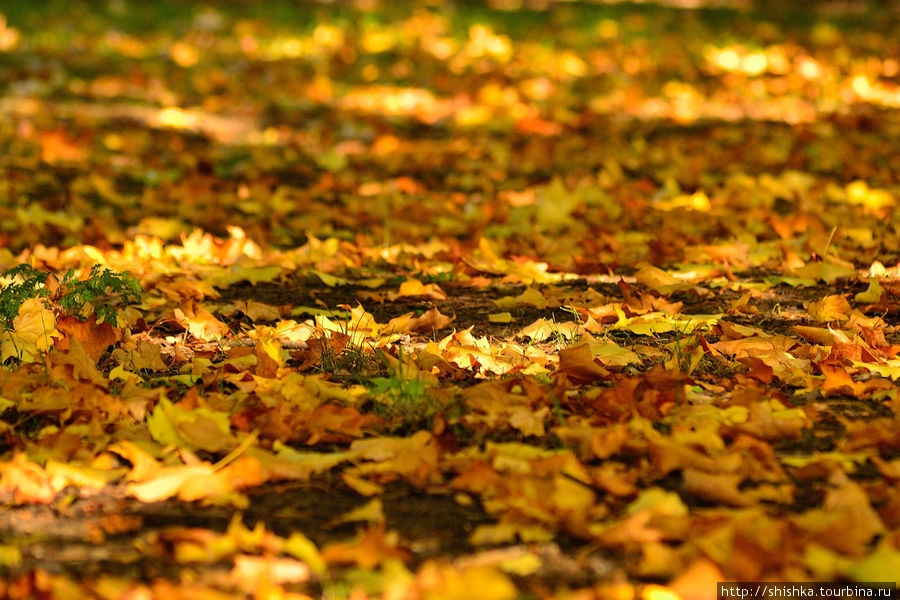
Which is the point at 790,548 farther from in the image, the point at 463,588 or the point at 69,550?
the point at 69,550

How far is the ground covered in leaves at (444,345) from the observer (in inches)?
75.4

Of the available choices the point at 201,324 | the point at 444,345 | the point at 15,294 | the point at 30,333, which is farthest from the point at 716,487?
the point at 15,294

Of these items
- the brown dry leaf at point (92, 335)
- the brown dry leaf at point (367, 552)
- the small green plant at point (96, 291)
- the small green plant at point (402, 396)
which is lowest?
the brown dry leaf at point (367, 552)

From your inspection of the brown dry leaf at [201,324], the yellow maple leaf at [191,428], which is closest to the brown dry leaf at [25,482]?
the yellow maple leaf at [191,428]

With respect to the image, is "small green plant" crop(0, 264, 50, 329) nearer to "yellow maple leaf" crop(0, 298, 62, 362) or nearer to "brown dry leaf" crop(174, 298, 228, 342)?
"yellow maple leaf" crop(0, 298, 62, 362)

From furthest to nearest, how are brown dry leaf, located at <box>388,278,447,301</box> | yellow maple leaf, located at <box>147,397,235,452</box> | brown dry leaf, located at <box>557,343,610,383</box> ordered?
brown dry leaf, located at <box>388,278,447,301</box>
brown dry leaf, located at <box>557,343,610,383</box>
yellow maple leaf, located at <box>147,397,235,452</box>

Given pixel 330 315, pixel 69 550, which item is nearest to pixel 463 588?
pixel 69 550

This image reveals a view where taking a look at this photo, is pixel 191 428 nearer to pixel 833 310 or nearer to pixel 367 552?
pixel 367 552

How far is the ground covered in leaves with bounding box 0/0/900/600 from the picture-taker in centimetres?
192

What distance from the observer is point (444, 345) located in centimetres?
298

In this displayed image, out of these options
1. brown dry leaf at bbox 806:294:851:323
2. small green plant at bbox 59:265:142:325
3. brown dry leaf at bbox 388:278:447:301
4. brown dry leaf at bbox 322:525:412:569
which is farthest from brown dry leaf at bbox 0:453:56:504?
brown dry leaf at bbox 806:294:851:323

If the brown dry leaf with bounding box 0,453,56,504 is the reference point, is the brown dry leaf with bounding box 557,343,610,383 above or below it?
above

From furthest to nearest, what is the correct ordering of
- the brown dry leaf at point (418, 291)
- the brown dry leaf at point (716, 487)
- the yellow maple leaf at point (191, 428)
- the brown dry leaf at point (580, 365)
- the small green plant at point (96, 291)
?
the brown dry leaf at point (418, 291), the small green plant at point (96, 291), the brown dry leaf at point (580, 365), the yellow maple leaf at point (191, 428), the brown dry leaf at point (716, 487)

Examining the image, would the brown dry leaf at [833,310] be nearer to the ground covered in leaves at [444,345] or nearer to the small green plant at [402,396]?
the ground covered in leaves at [444,345]
